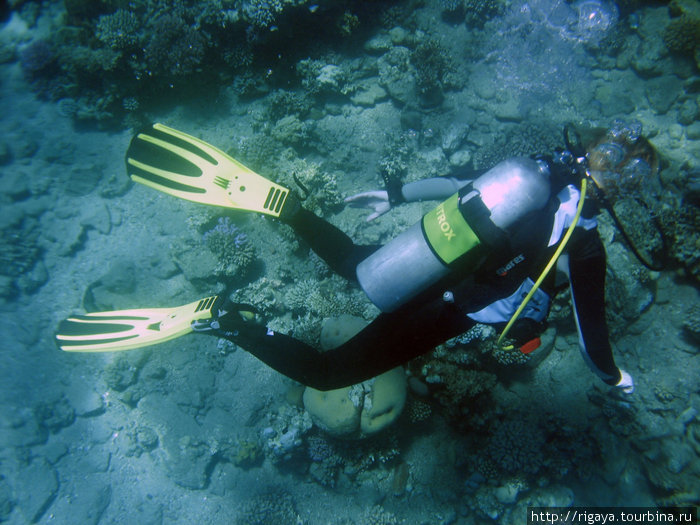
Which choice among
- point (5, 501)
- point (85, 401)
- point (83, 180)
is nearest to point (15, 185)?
point (83, 180)

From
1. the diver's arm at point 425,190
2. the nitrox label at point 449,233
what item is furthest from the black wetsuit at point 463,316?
the diver's arm at point 425,190

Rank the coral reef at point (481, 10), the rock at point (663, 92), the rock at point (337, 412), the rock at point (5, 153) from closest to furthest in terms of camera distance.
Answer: the rock at point (337, 412) < the rock at point (663, 92) < the coral reef at point (481, 10) < the rock at point (5, 153)

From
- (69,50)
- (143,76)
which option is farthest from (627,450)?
(69,50)

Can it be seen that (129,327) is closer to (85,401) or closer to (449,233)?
(85,401)

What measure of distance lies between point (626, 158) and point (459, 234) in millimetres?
4290

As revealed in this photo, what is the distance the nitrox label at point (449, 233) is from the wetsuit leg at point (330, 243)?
1141 millimetres

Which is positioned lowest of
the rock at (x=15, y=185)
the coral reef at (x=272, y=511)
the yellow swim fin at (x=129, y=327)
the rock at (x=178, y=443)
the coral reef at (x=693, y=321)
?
the rock at (x=178, y=443)

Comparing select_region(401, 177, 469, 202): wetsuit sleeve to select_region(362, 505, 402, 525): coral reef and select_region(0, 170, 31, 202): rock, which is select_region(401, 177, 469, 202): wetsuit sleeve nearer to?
select_region(362, 505, 402, 525): coral reef

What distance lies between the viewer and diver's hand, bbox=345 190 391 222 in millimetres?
4504

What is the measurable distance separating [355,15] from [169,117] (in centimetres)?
424

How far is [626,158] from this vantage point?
5070mm

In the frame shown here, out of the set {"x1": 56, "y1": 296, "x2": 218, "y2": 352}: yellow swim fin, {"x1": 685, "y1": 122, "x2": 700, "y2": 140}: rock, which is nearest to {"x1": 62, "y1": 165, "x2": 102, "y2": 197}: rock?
{"x1": 56, "y1": 296, "x2": 218, "y2": 352}: yellow swim fin

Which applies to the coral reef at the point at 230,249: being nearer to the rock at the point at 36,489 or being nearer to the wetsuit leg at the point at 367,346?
the wetsuit leg at the point at 367,346

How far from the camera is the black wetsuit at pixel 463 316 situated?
2805mm
